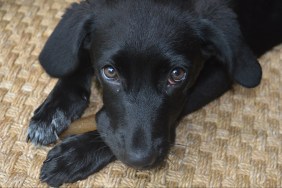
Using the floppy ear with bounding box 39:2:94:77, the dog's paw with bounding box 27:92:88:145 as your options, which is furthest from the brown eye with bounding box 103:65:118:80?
the dog's paw with bounding box 27:92:88:145

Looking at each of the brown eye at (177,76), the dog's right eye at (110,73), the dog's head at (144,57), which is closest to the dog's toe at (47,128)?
the dog's head at (144,57)

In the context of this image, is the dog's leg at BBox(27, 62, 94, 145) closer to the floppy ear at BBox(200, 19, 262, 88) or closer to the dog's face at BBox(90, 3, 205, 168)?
the dog's face at BBox(90, 3, 205, 168)

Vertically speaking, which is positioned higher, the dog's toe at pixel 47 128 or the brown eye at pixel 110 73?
the brown eye at pixel 110 73

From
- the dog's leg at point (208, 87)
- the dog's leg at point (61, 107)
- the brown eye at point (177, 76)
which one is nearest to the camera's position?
the brown eye at point (177, 76)

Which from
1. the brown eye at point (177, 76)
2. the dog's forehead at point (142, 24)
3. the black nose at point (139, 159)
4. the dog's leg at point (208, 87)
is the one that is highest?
the dog's forehead at point (142, 24)

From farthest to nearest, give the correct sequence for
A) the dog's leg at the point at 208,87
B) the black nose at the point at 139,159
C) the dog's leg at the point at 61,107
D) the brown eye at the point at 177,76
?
the dog's leg at the point at 208,87
the dog's leg at the point at 61,107
the brown eye at the point at 177,76
the black nose at the point at 139,159

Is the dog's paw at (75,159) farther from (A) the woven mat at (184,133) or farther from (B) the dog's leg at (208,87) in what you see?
(B) the dog's leg at (208,87)

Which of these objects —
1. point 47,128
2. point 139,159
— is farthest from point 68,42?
point 139,159
